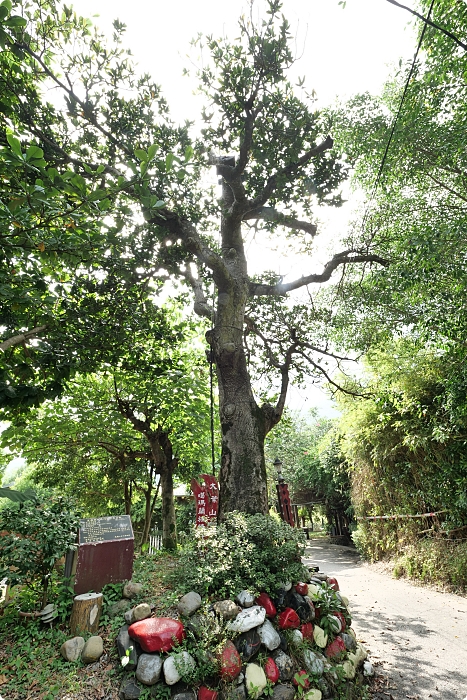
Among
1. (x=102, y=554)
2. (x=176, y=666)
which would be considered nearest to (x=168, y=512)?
(x=102, y=554)

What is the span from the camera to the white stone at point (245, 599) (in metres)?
3.84

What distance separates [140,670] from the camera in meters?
3.23

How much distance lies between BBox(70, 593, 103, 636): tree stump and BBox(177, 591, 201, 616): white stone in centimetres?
87

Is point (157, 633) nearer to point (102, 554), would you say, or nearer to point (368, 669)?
point (102, 554)

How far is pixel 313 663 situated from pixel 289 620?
44 centimetres

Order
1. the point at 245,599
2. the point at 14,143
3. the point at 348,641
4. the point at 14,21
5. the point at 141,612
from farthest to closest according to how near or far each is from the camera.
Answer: the point at 348,641, the point at 245,599, the point at 141,612, the point at 14,21, the point at 14,143

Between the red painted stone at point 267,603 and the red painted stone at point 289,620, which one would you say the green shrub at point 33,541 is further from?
the red painted stone at point 289,620

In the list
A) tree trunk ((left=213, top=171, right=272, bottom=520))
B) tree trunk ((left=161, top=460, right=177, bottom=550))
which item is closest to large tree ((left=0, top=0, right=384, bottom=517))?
tree trunk ((left=213, top=171, right=272, bottom=520))

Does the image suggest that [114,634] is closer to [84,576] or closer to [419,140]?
[84,576]

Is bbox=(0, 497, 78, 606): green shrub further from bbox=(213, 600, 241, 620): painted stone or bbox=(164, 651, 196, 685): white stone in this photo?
bbox=(213, 600, 241, 620): painted stone

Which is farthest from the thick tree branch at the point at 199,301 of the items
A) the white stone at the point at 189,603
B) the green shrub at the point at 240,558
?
the white stone at the point at 189,603

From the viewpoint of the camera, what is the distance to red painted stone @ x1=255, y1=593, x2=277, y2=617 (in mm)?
3926

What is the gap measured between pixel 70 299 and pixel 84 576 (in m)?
4.14

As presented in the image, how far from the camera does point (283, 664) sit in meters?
3.61
